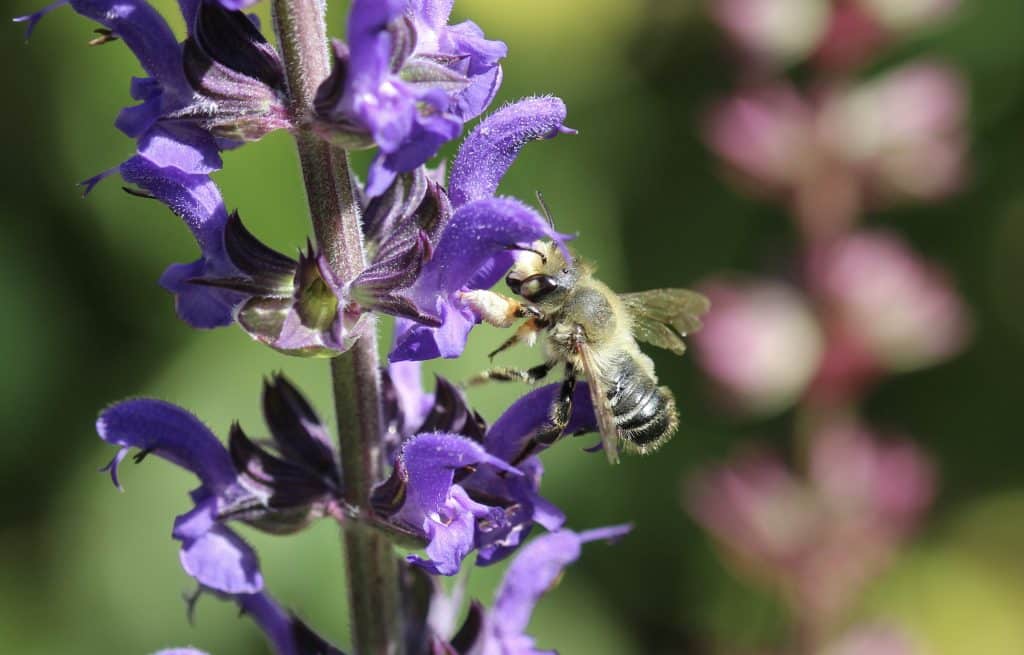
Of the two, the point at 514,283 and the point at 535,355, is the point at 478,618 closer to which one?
the point at 514,283

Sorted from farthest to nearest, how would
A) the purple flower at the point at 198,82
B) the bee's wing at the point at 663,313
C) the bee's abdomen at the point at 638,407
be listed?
the bee's wing at the point at 663,313 → the bee's abdomen at the point at 638,407 → the purple flower at the point at 198,82

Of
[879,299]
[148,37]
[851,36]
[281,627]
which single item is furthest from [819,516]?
[148,37]

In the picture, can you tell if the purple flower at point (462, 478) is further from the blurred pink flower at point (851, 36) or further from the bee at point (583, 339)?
the blurred pink flower at point (851, 36)

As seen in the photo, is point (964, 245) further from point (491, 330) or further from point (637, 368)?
point (637, 368)

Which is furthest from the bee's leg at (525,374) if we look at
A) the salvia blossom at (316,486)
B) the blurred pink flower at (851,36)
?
the blurred pink flower at (851,36)

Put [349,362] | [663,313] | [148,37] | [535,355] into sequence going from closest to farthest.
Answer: [148,37] < [349,362] < [663,313] < [535,355]

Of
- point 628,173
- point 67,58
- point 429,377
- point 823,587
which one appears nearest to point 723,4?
point 628,173

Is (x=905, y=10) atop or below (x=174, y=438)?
below

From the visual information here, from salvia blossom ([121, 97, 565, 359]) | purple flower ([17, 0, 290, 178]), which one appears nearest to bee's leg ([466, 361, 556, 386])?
salvia blossom ([121, 97, 565, 359])
